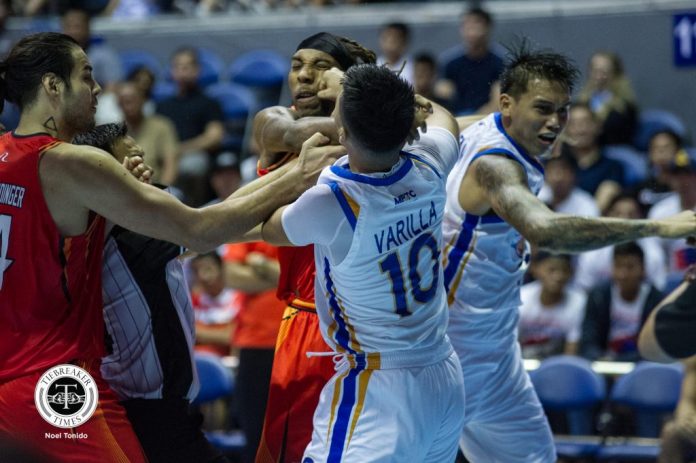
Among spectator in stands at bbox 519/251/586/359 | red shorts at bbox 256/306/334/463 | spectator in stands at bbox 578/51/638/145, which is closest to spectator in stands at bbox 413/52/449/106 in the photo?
spectator in stands at bbox 578/51/638/145

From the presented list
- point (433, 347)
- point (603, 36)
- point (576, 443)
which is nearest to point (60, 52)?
point (433, 347)

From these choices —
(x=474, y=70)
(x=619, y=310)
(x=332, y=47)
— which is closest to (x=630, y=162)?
(x=474, y=70)

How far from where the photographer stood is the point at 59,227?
458cm

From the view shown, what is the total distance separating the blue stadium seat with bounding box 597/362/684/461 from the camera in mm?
8375

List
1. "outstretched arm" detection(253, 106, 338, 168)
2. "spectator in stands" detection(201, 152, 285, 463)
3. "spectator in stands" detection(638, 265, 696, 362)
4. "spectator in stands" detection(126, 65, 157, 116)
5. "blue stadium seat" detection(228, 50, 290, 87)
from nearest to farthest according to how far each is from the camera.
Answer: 1. "outstretched arm" detection(253, 106, 338, 168)
2. "spectator in stands" detection(638, 265, 696, 362)
3. "spectator in stands" detection(201, 152, 285, 463)
4. "spectator in stands" detection(126, 65, 157, 116)
5. "blue stadium seat" detection(228, 50, 290, 87)

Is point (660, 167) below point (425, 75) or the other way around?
below

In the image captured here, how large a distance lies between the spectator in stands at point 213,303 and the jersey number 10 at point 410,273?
18.1 feet

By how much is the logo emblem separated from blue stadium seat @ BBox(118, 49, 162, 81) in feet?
32.5

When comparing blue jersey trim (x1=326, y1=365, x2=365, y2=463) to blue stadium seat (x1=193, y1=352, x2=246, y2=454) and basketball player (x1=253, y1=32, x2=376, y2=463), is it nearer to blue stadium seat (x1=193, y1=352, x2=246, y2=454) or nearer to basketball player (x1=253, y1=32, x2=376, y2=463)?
basketball player (x1=253, y1=32, x2=376, y2=463)

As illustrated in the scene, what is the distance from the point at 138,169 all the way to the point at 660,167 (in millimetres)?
6713

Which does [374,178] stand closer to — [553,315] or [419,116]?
[419,116]

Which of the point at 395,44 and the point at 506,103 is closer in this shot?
the point at 506,103

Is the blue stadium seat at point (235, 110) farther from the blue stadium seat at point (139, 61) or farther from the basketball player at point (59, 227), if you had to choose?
the basketball player at point (59, 227)

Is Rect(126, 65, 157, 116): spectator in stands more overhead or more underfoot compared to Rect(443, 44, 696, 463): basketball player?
more overhead
